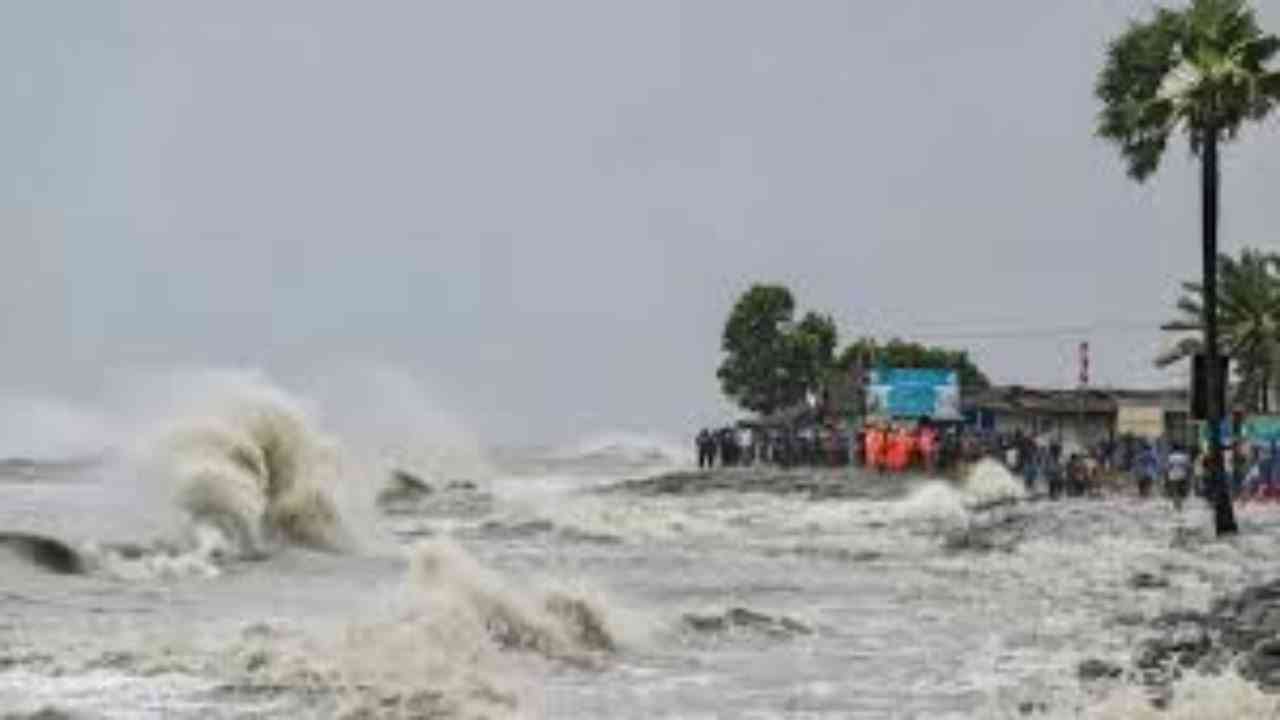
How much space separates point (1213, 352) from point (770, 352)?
77.3 meters

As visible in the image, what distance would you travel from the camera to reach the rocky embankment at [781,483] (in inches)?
2308

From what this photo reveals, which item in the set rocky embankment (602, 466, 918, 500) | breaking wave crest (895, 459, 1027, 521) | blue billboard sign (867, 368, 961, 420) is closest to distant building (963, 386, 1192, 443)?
blue billboard sign (867, 368, 961, 420)

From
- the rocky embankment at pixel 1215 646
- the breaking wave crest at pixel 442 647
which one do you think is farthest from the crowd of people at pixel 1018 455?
the breaking wave crest at pixel 442 647

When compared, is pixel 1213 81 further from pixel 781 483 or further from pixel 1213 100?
pixel 781 483

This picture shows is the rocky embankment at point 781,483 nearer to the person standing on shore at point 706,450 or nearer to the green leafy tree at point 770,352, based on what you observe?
the person standing on shore at point 706,450

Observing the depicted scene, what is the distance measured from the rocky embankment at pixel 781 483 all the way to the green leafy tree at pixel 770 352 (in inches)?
1589

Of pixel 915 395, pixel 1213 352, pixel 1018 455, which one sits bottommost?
pixel 1018 455

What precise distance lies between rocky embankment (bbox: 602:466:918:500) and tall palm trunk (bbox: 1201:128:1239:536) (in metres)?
21.0

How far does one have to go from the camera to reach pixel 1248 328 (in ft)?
236

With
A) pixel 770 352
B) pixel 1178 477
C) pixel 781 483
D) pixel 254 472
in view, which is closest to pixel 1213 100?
pixel 1178 477

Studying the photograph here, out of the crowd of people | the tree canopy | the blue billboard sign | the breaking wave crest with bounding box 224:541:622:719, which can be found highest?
the tree canopy

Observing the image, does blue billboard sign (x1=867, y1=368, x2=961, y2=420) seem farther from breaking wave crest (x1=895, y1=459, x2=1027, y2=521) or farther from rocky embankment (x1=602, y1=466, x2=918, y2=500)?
breaking wave crest (x1=895, y1=459, x2=1027, y2=521)

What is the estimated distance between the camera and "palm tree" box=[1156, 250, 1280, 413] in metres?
71.9

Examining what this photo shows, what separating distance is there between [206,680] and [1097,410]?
7739 centimetres
